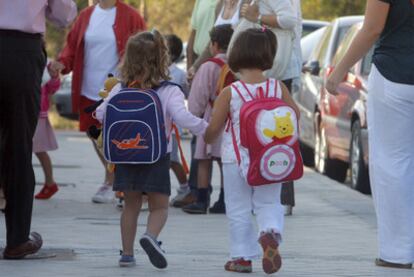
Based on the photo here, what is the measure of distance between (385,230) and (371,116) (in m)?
0.62

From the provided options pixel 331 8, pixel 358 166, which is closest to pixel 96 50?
pixel 358 166

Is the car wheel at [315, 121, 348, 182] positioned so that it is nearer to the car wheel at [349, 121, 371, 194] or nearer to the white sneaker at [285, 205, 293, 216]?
the car wheel at [349, 121, 371, 194]

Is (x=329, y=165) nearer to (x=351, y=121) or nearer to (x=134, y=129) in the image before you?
(x=351, y=121)

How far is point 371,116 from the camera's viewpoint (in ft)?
27.0

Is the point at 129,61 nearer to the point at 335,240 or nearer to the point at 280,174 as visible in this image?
the point at 280,174

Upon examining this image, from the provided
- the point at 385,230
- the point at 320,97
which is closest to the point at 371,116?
the point at 385,230

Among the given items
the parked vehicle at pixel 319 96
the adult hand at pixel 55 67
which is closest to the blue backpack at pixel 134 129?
the adult hand at pixel 55 67

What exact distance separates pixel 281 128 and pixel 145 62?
2.96 feet

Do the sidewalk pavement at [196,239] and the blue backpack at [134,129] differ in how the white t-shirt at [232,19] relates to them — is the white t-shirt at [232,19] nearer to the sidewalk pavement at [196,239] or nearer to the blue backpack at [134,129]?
the sidewalk pavement at [196,239]

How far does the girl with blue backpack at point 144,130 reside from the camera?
7.84 m

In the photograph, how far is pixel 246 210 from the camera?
7883mm

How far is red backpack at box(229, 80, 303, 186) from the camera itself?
764 centimetres

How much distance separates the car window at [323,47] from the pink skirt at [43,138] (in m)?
5.46

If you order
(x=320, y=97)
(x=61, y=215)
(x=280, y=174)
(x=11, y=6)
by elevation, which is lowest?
(x=320, y=97)
